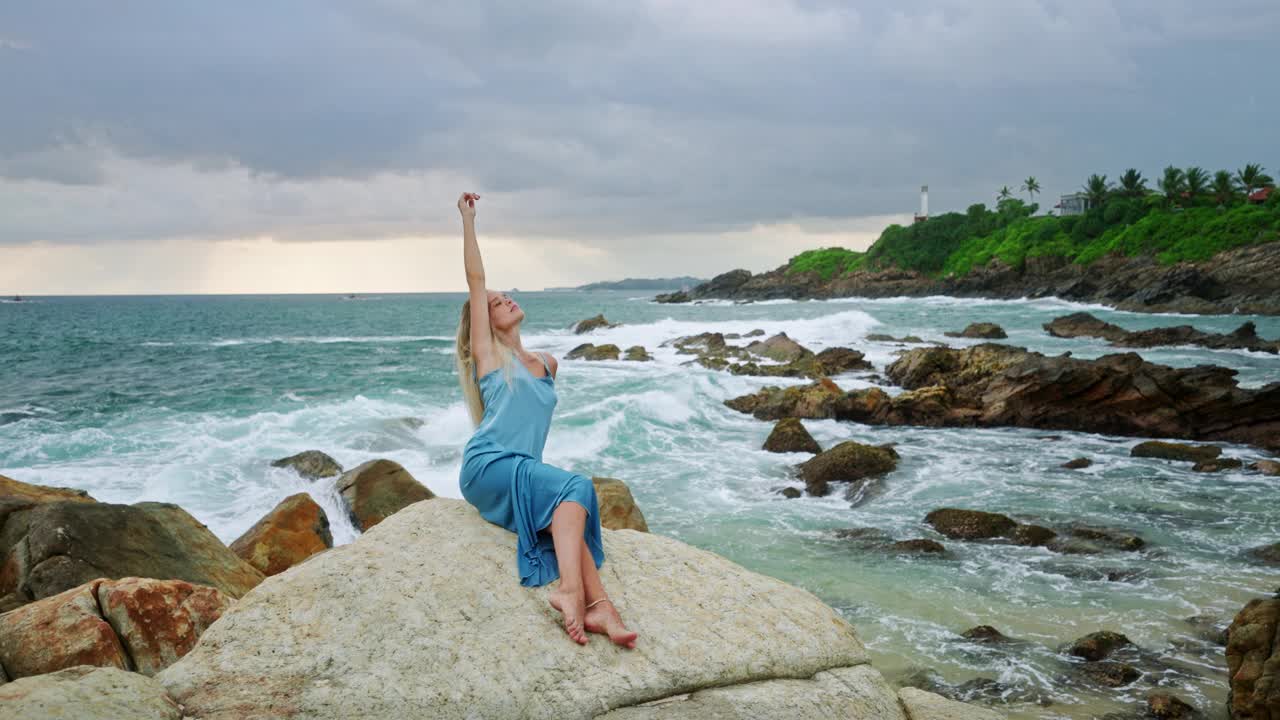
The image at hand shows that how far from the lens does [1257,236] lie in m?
58.1

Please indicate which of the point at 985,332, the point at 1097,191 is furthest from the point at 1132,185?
the point at 985,332

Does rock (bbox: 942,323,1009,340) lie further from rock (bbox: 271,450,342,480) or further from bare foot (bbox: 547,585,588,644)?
bare foot (bbox: 547,585,588,644)

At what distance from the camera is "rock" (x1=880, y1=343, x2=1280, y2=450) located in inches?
671

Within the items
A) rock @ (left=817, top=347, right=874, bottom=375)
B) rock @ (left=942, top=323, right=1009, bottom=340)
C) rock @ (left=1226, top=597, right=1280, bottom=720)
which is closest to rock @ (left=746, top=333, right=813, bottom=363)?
rock @ (left=817, top=347, right=874, bottom=375)

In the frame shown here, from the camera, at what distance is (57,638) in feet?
13.8

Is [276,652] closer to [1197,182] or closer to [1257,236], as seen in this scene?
[1257,236]

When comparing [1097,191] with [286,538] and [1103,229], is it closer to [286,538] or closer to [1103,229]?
[1103,229]

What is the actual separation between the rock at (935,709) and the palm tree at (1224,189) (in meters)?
88.7

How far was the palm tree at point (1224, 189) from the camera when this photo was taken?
7475 centimetres

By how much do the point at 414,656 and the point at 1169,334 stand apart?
37023mm

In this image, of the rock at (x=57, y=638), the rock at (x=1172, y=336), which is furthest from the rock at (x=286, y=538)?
the rock at (x=1172, y=336)

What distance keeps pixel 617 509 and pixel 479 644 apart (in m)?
5.80

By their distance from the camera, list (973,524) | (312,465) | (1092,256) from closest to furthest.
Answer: (973,524), (312,465), (1092,256)

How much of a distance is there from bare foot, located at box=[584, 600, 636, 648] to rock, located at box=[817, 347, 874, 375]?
80.2 feet
